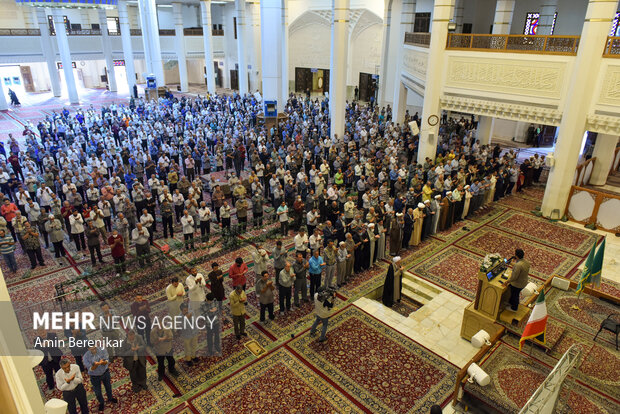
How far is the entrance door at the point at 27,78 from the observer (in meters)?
31.6

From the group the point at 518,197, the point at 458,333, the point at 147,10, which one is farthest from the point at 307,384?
the point at 147,10

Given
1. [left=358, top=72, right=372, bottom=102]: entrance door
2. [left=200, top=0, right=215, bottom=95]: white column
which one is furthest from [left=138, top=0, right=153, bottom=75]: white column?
[left=358, top=72, right=372, bottom=102]: entrance door

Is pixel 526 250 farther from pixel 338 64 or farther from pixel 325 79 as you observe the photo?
pixel 325 79

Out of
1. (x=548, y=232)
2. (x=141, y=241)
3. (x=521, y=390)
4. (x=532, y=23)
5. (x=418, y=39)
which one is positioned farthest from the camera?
(x=532, y=23)

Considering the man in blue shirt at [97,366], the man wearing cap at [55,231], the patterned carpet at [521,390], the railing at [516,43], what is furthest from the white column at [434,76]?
the man in blue shirt at [97,366]

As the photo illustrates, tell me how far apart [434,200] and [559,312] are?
3842 millimetres

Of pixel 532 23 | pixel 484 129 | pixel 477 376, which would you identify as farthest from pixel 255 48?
pixel 477 376

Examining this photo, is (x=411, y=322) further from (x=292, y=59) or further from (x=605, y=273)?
(x=292, y=59)

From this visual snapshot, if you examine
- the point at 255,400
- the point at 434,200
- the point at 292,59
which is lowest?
the point at 255,400

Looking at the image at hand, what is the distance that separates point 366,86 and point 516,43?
1769cm

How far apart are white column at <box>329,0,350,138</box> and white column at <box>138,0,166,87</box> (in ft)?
48.9

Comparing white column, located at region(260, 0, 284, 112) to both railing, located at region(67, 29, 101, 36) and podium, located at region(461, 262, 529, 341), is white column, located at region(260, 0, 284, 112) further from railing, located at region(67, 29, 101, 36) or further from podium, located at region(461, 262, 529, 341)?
railing, located at region(67, 29, 101, 36)

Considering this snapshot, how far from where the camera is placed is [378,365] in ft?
21.7

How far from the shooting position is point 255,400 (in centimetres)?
593
